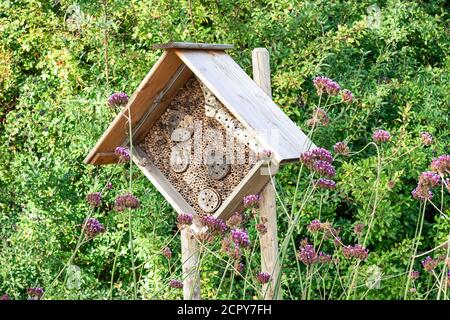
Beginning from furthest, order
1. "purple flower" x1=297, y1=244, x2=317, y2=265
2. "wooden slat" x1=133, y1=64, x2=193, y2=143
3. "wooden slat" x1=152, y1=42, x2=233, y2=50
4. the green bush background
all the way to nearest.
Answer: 1. the green bush background
2. "wooden slat" x1=133, y1=64, x2=193, y2=143
3. "wooden slat" x1=152, y1=42, x2=233, y2=50
4. "purple flower" x1=297, y1=244, x2=317, y2=265

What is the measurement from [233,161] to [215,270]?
1843mm

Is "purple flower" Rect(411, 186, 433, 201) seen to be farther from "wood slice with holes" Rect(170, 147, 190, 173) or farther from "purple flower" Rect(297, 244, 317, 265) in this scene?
"wood slice with holes" Rect(170, 147, 190, 173)

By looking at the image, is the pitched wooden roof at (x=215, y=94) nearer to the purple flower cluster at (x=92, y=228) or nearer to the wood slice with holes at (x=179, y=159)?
the wood slice with holes at (x=179, y=159)

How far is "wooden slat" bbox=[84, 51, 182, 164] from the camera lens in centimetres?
414

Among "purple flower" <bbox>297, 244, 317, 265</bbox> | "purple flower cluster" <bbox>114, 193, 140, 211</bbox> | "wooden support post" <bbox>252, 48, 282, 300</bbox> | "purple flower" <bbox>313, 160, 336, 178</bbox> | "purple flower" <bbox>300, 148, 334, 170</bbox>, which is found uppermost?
"wooden support post" <bbox>252, 48, 282, 300</bbox>

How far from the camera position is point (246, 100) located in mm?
4156

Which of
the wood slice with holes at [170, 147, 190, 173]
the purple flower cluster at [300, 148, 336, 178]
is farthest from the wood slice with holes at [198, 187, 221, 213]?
the purple flower cluster at [300, 148, 336, 178]

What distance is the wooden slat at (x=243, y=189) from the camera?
4051 millimetres

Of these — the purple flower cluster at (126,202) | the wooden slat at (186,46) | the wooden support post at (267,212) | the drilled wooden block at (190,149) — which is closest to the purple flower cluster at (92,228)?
the purple flower cluster at (126,202)

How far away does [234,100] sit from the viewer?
403 cm

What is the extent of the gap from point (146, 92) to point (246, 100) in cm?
44

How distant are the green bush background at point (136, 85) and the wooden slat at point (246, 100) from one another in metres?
1.35

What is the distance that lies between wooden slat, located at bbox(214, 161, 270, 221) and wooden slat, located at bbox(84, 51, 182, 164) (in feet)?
1.81
